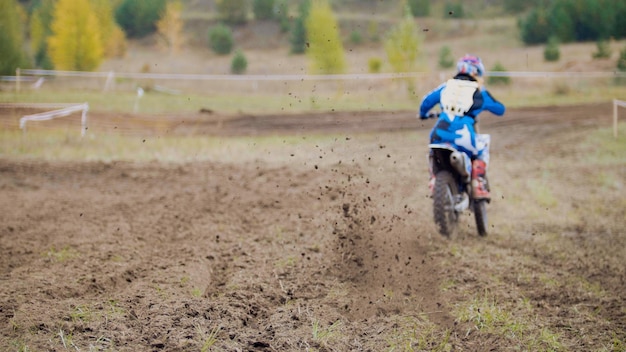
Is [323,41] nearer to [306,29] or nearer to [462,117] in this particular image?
[306,29]

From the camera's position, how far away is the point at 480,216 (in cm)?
833

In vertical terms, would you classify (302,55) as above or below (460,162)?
below

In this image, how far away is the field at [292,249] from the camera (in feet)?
16.2

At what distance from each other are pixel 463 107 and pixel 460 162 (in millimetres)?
609

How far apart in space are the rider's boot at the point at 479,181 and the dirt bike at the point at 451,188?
2.6 inches

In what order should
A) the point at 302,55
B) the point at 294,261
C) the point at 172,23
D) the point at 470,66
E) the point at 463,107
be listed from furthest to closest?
1. the point at 302,55
2. the point at 172,23
3. the point at 470,66
4. the point at 463,107
5. the point at 294,261

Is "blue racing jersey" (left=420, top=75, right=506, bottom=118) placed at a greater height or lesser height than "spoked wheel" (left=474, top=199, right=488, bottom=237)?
greater

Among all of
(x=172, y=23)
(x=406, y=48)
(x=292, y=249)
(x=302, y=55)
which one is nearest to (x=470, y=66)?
(x=292, y=249)

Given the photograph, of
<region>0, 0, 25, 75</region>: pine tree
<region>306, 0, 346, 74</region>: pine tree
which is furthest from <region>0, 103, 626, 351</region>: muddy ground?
<region>306, 0, 346, 74</region>: pine tree

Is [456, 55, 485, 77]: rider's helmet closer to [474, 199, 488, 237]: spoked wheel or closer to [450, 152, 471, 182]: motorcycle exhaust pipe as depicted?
[450, 152, 471, 182]: motorcycle exhaust pipe

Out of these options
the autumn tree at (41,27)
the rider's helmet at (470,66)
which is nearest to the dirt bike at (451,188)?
the rider's helmet at (470,66)

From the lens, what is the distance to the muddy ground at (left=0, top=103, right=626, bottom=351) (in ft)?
16.1

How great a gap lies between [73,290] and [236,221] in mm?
3117

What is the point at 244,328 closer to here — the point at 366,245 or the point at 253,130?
the point at 366,245
